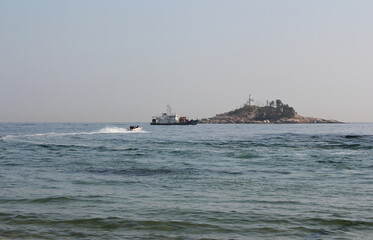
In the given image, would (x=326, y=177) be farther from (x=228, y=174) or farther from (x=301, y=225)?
(x=301, y=225)

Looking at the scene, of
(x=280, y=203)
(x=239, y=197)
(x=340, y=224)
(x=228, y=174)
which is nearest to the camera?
(x=340, y=224)

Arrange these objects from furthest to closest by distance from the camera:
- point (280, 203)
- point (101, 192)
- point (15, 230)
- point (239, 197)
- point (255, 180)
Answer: point (255, 180)
point (101, 192)
point (239, 197)
point (280, 203)
point (15, 230)

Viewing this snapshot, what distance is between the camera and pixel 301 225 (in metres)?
10.7

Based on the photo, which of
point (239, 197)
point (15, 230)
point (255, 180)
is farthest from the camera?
point (255, 180)

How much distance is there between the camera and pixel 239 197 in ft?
48.1

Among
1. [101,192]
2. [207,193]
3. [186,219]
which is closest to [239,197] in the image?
[207,193]

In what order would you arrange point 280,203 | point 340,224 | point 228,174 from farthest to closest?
1. point 228,174
2. point 280,203
3. point 340,224

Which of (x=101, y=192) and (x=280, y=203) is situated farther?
(x=101, y=192)

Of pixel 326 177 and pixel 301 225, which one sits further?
pixel 326 177

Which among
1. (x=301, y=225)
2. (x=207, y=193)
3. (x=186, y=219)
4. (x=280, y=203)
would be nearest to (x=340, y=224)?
(x=301, y=225)

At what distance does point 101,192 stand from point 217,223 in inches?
246

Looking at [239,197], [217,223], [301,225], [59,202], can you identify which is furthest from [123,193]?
[301,225]

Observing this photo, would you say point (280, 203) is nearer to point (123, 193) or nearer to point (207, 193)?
point (207, 193)

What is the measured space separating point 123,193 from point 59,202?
8.25ft
